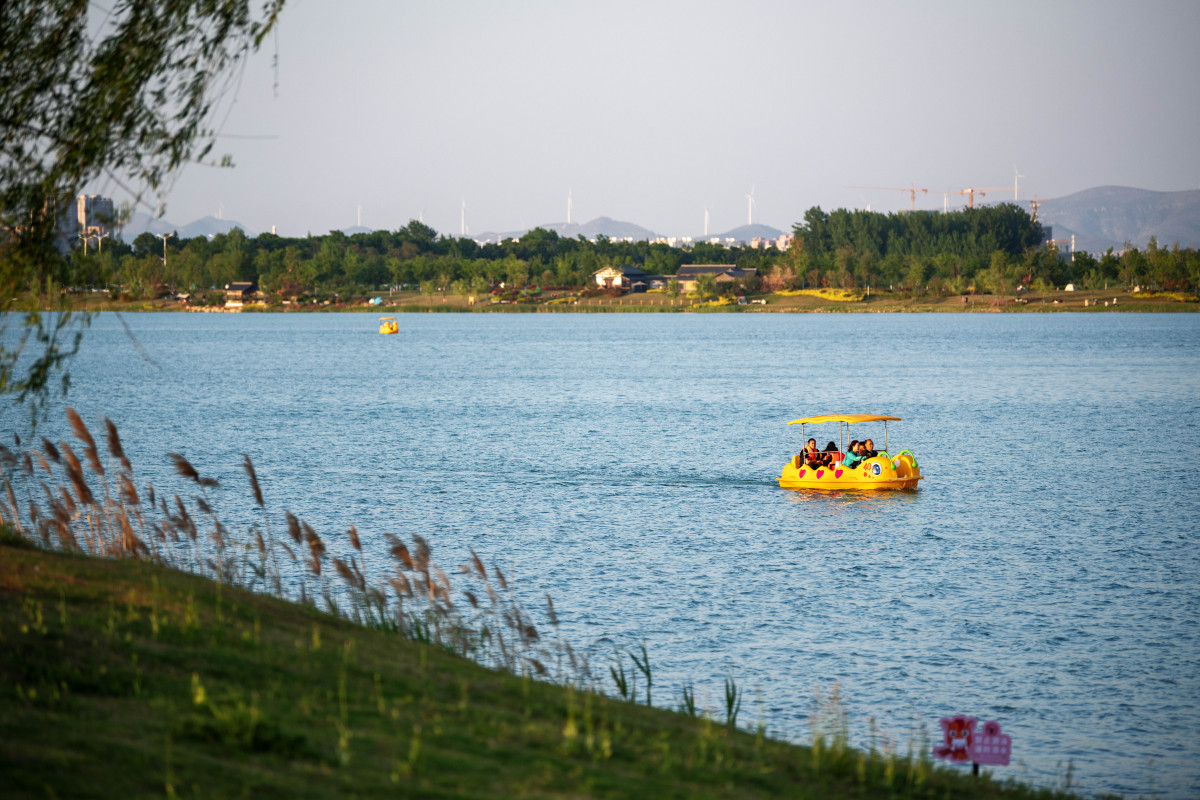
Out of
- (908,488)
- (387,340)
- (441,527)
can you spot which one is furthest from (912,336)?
(441,527)

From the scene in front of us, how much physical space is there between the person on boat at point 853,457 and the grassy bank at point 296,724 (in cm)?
3137

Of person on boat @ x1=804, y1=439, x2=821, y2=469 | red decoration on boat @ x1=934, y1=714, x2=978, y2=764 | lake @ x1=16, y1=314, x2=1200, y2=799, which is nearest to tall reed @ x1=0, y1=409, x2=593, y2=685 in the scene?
lake @ x1=16, y1=314, x2=1200, y2=799

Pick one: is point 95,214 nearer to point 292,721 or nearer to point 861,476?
point 292,721

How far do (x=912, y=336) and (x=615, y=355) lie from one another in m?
60.2

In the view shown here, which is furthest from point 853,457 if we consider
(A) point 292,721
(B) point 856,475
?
(A) point 292,721

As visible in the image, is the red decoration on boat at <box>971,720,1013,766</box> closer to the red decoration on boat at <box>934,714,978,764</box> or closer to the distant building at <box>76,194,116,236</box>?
the red decoration on boat at <box>934,714,978,764</box>

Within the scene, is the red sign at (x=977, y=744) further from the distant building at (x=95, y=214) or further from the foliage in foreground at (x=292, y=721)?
the distant building at (x=95, y=214)

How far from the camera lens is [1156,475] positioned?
44.9m

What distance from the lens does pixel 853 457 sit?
43.9 meters

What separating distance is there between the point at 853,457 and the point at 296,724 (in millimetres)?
36882

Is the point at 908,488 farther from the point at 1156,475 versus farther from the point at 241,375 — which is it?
the point at 241,375

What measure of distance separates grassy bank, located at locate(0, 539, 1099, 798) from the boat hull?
30.0m

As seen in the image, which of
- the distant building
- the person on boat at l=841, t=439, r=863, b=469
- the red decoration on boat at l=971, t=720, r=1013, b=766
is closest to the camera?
the red decoration on boat at l=971, t=720, r=1013, b=766

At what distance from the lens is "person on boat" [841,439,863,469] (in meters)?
42.8
